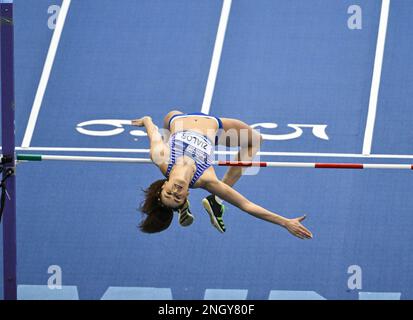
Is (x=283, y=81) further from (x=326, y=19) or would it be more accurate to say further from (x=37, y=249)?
(x=37, y=249)

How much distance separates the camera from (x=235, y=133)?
10.7 metres

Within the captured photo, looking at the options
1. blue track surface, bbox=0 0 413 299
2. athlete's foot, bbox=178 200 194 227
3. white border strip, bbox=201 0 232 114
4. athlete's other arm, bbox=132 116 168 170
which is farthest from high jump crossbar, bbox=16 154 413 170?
white border strip, bbox=201 0 232 114

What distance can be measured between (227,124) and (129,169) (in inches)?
87.3

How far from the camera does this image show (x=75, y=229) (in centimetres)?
1159

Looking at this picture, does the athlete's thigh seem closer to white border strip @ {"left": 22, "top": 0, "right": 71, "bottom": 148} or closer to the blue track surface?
the blue track surface

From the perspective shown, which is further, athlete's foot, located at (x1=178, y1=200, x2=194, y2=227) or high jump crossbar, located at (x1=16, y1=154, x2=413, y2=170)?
athlete's foot, located at (x1=178, y1=200, x2=194, y2=227)

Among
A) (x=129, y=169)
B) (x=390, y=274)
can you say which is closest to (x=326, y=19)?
(x=129, y=169)

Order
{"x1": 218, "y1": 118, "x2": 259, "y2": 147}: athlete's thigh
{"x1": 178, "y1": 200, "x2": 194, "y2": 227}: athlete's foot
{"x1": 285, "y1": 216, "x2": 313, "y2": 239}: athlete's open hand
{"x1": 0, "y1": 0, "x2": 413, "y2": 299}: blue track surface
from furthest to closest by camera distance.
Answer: {"x1": 0, "y1": 0, "x2": 413, "y2": 299}: blue track surface
{"x1": 218, "y1": 118, "x2": 259, "y2": 147}: athlete's thigh
{"x1": 178, "y1": 200, "x2": 194, "y2": 227}: athlete's foot
{"x1": 285, "y1": 216, "x2": 313, "y2": 239}: athlete's open hand

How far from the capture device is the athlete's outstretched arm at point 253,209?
961 cm

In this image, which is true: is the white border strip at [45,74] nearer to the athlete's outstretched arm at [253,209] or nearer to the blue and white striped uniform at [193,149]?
the blue and white striped uniform at [193,149]

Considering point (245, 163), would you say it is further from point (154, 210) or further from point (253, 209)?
point (154, 210)

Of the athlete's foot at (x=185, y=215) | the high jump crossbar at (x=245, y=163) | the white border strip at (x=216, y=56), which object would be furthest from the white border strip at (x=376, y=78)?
the athlete's foot at (x=185, y=215)

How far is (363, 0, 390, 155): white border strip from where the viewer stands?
12852 mm

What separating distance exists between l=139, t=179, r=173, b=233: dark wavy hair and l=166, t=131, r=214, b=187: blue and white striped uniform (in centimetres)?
16
